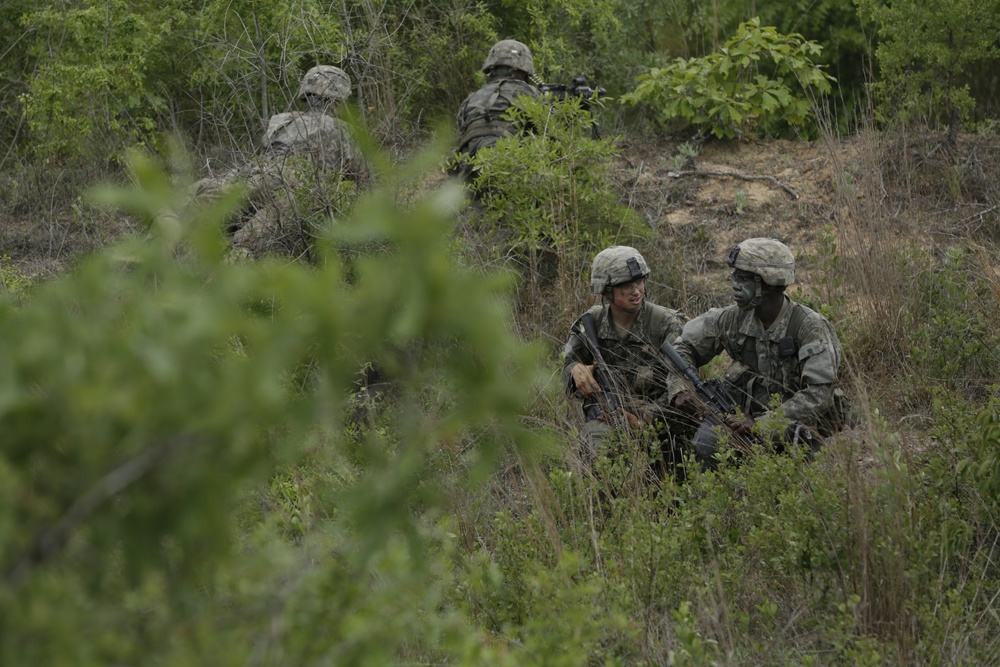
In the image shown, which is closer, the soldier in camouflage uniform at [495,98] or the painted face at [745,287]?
the painted face at [745,287]

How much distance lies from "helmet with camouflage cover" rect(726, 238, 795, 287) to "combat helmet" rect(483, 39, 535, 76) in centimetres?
339

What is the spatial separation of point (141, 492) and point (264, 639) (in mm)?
324

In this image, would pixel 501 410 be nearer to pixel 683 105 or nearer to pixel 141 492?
pixel 141 492

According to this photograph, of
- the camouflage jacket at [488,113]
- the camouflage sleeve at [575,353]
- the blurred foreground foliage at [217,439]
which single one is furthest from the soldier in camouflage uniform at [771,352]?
the camouflage jacket at [488,113]

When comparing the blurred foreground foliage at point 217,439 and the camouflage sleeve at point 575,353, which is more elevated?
the blurred foreground foliage at point 217,439

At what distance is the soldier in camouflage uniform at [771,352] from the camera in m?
4.88

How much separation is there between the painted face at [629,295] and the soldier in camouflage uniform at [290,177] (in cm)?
154

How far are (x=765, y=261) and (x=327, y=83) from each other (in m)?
3.01

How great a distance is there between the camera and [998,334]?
17.7ft

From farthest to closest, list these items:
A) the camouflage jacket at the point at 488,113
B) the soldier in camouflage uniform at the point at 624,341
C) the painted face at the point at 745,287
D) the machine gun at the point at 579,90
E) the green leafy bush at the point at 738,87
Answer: the green leafy bush at the point at 738,87 < the camouflage jacket at the point at 488,113 < the machine gun at the point at 579,90 < the soldier in camouflage uniform at the point at 624,341 < the painted face at the point at 745,287

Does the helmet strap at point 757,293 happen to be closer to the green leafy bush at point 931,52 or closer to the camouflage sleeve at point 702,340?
the camouflage sleeve at point 702,340

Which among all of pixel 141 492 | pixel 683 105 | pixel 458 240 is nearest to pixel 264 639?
pixel 141 492

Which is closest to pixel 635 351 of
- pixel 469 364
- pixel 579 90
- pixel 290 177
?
pixel 290 177

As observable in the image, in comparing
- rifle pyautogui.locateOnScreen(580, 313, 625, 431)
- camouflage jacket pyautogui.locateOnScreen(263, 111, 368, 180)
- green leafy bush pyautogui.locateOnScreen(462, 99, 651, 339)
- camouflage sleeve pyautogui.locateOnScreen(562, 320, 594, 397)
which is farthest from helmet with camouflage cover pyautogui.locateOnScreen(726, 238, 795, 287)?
camouflage jacket pyautogui.locateOnScreen(263, 111, 368, 180)
